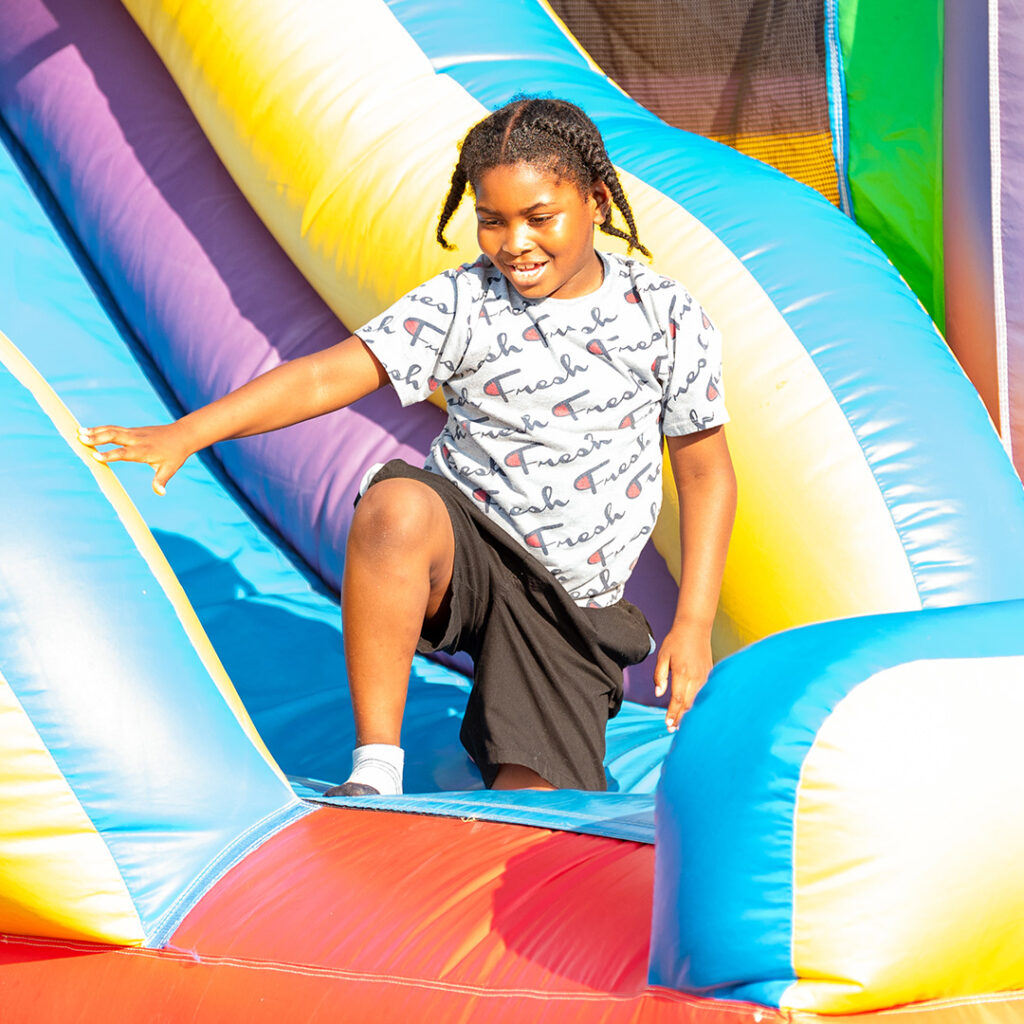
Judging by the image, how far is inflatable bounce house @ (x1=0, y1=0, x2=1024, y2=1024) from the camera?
0.75 meters

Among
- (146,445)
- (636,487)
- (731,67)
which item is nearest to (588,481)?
(636,487)

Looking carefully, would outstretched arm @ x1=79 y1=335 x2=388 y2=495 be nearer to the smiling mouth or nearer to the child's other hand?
the smiling mouth

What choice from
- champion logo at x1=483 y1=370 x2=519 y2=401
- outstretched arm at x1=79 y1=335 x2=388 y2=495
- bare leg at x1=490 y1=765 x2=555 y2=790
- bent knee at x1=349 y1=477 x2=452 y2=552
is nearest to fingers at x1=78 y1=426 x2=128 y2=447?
outstretched arm at x1=79 y1=335 x2=388 y2=495

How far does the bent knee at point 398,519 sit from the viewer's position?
4.01 feet

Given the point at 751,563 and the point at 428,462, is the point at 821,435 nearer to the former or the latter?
the point at 751,563

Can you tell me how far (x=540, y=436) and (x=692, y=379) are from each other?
0.17 meters

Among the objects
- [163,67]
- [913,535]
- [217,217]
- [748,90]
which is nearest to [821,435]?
[913,535]

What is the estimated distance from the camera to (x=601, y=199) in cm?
138

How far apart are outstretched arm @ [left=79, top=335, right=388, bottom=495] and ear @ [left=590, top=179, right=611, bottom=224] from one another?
0.94 ft

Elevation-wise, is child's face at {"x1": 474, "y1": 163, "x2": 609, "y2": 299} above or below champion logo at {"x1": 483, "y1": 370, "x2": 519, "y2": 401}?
above

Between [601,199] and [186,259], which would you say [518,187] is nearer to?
[601,199]

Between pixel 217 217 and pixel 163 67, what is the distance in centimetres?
35

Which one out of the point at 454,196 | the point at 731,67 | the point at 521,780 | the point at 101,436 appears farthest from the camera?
the point at 731,67

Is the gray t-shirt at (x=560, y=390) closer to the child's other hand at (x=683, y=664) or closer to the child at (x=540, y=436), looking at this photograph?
the child at (x=540, y=436)
